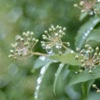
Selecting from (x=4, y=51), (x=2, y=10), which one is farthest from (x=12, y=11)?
(x=4, y=51)

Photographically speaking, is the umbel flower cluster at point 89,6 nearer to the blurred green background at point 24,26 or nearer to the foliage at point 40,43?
the foliage at point 40,43

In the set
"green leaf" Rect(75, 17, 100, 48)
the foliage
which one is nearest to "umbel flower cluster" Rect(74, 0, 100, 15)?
the foliage

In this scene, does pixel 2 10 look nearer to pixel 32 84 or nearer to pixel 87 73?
pixel 32 84

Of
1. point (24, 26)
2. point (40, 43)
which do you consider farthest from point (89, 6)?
point (24, 26)

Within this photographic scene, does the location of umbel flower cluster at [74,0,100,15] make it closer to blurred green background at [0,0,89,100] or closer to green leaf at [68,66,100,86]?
green leaf at [68,66,100,86]

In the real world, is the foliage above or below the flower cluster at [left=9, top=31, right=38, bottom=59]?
above

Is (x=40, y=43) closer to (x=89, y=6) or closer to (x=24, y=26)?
(x=24, y=26)

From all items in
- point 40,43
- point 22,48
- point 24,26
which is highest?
point 24,26

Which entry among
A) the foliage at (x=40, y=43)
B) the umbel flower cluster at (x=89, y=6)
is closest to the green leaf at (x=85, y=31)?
the foliage at (x=40, y=43)

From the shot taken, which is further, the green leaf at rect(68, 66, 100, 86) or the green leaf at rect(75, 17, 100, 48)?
the green leaf at rect(75, 17, 100, 48)
